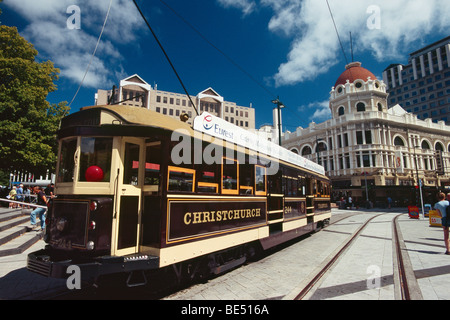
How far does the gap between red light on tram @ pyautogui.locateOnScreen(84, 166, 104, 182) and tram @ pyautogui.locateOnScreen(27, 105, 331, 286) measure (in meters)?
0.01

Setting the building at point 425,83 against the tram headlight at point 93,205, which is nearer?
the tram headlight at point 93,205

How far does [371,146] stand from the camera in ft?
121

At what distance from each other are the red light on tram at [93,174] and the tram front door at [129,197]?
308mm

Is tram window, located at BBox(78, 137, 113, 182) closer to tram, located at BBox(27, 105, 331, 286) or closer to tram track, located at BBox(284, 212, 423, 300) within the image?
tram, located at BBox(27, 105, 331, 286)

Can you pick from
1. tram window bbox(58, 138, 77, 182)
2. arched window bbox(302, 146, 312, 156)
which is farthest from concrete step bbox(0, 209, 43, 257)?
arched window bbox(302, 146, 312, 156)

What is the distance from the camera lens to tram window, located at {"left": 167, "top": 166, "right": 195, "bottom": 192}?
4059 millimetres

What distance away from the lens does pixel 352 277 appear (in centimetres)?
519

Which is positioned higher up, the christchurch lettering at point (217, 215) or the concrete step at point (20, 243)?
the christchurch lettering at point (217, 215)

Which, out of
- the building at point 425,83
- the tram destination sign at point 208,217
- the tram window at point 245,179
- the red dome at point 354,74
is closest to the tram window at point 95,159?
the tram destination sign at point 208,217

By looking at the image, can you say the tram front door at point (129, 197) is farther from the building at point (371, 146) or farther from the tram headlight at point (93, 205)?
the building at point (371, 146)

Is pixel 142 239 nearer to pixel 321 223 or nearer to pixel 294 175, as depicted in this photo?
pixel 294 175

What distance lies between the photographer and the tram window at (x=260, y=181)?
628 cm

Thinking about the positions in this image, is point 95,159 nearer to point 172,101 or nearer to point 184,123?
point 184,123
